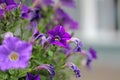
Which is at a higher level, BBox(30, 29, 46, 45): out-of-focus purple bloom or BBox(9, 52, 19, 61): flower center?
BBox(9, 52, 19, 61): flower center

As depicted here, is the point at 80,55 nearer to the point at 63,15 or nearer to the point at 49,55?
the point at 63,15

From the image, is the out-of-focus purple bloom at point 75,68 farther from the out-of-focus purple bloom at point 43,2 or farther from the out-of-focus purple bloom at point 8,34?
the out-of-focus purple bloom at point 43,2

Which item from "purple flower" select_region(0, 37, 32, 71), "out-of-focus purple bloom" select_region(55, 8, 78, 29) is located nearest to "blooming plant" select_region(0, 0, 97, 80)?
"purple flower" select_region(0, 37, 32, 71)

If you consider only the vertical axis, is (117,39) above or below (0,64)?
below

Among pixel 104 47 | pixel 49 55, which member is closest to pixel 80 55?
pixel 49 55

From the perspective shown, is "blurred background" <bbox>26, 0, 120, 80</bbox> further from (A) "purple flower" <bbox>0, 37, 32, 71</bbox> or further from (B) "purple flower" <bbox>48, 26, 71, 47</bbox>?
(A) "purple flower" <bbox>0, 37, 32, 71</bbox>

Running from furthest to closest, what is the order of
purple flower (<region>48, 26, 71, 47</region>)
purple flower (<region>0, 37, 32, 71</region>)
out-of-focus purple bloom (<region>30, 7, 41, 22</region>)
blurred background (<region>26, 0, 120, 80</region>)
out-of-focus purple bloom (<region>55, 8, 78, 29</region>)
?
1. blurred background (<region>26, 0, 120, 80</region>)
2. out-of-focus purple bloom (<region>55, 8, 78, 29</region>)
3. out-of-focus purple bloom (<region>30, 7, 41, 22</region>)
4. purple flower (<region>48, 26, 71, 47</region>)
5. purple flower (<region>0, 37, 32, 71</region>)

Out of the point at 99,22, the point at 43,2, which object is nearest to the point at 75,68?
the point at 43,2

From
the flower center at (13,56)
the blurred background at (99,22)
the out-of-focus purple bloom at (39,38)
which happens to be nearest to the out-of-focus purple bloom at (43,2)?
the out-of-focus purple bloom at (39,38)
